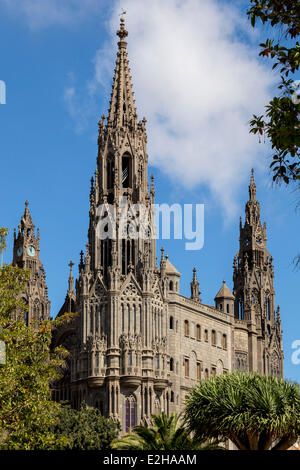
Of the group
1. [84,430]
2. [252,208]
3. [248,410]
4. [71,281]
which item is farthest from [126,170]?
[248,410]

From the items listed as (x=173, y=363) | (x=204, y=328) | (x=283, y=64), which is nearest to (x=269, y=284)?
(x=204, y=328)

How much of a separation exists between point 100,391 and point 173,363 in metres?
10.6

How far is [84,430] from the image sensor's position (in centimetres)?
6931

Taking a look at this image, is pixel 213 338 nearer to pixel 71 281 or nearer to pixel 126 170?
pixel 71 281

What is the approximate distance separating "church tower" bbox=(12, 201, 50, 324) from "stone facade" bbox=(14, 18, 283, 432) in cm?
425

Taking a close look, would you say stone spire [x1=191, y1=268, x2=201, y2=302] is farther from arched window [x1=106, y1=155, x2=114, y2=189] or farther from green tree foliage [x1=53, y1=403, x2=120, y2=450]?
green tree foliage [x1=53, y1=403, x2=120, y2=450]

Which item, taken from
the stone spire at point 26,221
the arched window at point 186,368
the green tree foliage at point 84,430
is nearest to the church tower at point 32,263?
the stone spire at point 26,221

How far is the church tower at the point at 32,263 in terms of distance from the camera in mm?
103438

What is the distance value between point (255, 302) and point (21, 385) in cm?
7009

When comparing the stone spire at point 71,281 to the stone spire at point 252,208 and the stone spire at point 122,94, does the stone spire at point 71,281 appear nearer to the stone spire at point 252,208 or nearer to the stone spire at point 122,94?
the stone spire at point 122,94

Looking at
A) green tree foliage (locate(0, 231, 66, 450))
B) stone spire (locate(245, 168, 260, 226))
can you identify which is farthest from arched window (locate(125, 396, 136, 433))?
green tree foliage (locate(0, 231, 66, 450))

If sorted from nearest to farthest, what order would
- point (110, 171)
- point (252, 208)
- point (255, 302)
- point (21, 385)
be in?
point (21, 385) < point (110, 171) < point (255, 302) < point (252, 208)

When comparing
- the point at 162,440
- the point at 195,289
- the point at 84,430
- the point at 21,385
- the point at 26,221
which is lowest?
the point at 162,440
